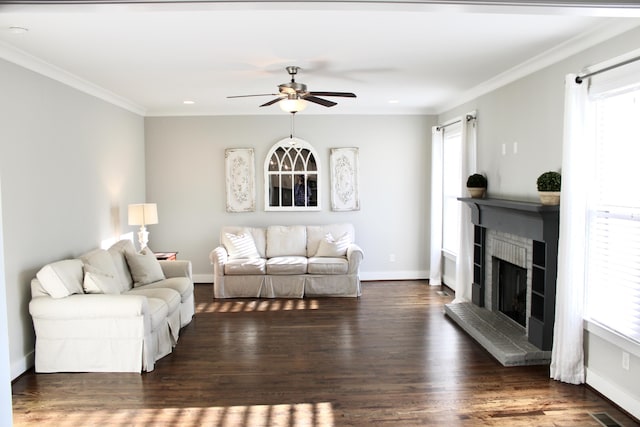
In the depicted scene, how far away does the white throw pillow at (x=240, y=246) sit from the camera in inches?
267

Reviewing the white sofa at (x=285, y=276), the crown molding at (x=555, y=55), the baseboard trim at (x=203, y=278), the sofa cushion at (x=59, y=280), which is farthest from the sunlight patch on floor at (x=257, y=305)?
the crown molding at (x=555, y=55)

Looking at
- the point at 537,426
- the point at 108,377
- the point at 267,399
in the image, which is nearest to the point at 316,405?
the point at 267,399

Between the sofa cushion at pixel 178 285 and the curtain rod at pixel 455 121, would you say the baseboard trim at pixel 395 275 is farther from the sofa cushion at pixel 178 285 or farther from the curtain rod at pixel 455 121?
the sofa cushion at pixel 178 285

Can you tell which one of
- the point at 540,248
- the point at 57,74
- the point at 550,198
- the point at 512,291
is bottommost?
the point at 512,291

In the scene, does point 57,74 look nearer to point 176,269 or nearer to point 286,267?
point 176,269

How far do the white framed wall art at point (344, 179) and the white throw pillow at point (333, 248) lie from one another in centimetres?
70

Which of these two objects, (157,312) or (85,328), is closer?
(85,328)

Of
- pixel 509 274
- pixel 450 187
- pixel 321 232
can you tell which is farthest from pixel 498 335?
pixel 321 232

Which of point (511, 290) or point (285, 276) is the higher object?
Answer: point (511, 290)

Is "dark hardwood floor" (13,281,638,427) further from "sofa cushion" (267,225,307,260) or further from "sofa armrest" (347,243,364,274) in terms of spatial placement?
"sofa cushion" (267,225,307,260)

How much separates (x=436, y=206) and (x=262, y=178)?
2.68 meters

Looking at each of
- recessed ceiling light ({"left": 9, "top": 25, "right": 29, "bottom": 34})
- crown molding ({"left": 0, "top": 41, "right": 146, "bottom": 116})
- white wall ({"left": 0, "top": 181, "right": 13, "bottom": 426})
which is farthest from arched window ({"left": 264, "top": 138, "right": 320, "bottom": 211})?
white wall ({"left": 0, "top": 181, "right": 13, "bottom": 426})

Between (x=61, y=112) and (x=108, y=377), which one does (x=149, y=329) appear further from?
(x=61, y=112)

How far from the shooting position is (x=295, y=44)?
12.5 ft
